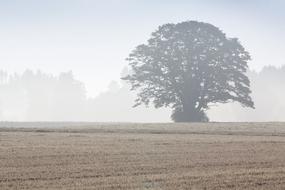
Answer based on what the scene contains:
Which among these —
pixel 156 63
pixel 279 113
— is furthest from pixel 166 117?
pixel 156 63

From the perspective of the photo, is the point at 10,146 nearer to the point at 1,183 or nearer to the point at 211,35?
the point at 1,183

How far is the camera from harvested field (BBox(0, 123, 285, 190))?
65.7ft

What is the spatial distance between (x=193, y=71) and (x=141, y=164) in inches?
1872

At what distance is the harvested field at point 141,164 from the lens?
20.0 metres

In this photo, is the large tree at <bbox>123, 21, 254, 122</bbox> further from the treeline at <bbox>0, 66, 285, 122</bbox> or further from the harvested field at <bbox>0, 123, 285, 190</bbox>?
the treeline at <bbox>0, 66, 285, 122</bbox>

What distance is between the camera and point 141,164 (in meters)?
24.5

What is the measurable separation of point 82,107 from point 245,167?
6416 inches

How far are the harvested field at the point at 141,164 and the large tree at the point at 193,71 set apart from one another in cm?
3444

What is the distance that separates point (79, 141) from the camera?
3488 cm

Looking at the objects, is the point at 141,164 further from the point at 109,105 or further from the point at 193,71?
the point at 109,105

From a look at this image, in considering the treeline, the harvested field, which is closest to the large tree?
the harvested field

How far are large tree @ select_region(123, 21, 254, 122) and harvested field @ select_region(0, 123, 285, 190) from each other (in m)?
Answer: 34.4

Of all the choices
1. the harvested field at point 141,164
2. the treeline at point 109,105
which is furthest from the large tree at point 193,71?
the treeline at point 109,105

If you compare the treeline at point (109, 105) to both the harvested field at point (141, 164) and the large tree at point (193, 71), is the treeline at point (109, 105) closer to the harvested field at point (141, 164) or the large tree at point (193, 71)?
the large tree at point (193, 71)
